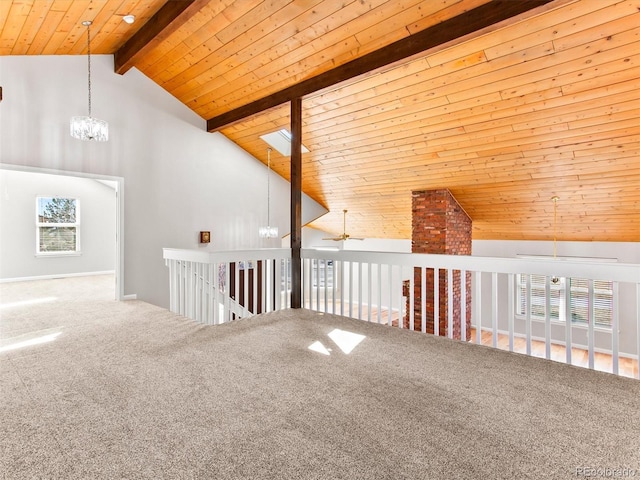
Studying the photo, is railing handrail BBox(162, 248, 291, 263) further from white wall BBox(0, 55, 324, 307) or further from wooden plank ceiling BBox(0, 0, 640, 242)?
wooden plank ceiling BBox(0, 0, 640, 242)

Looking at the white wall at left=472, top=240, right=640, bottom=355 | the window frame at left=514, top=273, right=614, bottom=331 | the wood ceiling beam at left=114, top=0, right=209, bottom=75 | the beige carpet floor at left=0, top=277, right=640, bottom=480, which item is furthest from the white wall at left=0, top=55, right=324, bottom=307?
the window frame at left=514, top=273, right=614, bottom=331

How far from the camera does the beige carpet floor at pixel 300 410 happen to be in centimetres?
147

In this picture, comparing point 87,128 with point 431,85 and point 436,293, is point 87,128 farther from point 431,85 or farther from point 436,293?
point 436,293

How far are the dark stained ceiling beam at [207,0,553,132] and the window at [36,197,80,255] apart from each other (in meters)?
5.53

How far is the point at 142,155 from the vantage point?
5562mm

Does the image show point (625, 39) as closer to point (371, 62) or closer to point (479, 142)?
point (479, 142)

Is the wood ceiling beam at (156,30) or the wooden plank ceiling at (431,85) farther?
the wood ceiling beam at (156,30)

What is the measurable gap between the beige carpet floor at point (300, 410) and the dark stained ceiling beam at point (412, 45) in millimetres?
2908

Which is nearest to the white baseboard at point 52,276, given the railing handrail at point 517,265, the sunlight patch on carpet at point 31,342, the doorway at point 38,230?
the doorway at point 38,230

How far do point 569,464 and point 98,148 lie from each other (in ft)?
19.8

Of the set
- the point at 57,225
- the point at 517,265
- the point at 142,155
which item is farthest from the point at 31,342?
the point at 57,225

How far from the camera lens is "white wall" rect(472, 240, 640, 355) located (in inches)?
277

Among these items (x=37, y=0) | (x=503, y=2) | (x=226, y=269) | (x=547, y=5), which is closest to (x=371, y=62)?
(x=503, y=2)

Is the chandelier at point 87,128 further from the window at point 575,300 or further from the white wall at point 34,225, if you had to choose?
the window at point 575,300
